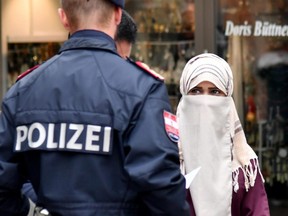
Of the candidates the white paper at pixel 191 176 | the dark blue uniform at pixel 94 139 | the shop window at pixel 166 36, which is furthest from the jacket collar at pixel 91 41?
the shop window at pixel 166 36

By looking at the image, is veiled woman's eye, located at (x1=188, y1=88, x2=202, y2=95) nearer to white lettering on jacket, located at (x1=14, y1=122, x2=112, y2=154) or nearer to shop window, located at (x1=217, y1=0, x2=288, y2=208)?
white lettering on jacket, located at (x1=14, y1=122, x2=112, y2=154)

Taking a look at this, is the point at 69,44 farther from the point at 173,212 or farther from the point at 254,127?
the point at 254,127

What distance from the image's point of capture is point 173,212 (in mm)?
2033

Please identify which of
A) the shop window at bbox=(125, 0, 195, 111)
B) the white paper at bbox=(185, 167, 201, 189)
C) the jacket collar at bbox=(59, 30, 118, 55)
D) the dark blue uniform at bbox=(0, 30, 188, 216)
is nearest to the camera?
the dark blue uniform at bbox=(0, 30, 188, 216)

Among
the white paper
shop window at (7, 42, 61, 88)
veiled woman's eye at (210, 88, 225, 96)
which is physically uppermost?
shop window at (7, 42, 61, 88)

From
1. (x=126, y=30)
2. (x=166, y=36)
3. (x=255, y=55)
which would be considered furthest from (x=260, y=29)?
(x=126, y=30)

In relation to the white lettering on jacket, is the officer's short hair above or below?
above

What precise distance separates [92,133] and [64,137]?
3.1 inches

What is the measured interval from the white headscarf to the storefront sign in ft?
10.5

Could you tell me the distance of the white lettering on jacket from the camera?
6.61 feet

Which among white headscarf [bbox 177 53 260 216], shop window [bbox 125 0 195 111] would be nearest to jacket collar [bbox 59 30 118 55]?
white headscarf [bbox 177 53 260 216]

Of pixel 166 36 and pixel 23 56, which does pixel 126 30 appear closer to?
pixel 166 36

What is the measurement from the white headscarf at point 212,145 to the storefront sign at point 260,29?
126 inches

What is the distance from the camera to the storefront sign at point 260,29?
630cm
